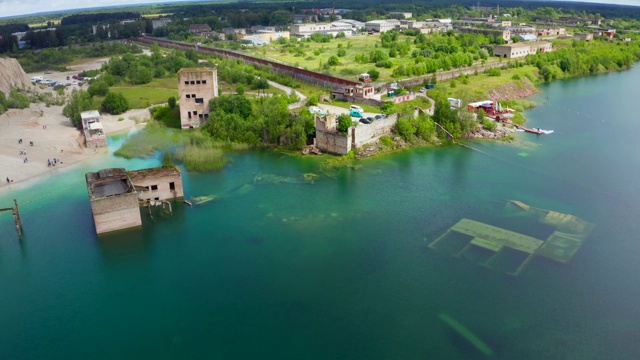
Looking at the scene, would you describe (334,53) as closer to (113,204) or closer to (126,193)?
(126,193)

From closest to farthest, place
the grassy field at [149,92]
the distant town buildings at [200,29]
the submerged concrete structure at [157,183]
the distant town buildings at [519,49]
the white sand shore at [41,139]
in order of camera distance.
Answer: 1. the submerged concrete structure at [157,183]
2. the white sand shore at [41,139]
3. the grassy field at [149,92]
4. the distant town buildings at [519,49]
5. the distant town buildings at [200,29]

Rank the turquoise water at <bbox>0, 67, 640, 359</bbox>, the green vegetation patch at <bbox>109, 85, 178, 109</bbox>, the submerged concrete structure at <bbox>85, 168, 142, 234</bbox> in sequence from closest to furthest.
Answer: the turquoise water at <bbox>0, 67, 640, 359</bbox>
the submerged concrete structure at <bbox>85, 168, 142, 234</bbox>
the green vegetation patch at <bbox>109, 85, 178, 109</bbox>

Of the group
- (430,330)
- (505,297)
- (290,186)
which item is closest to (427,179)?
(290,186)

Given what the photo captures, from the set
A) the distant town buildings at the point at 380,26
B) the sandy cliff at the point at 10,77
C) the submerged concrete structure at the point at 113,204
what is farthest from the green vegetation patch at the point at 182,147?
the distant town buildings at the point at 380,26

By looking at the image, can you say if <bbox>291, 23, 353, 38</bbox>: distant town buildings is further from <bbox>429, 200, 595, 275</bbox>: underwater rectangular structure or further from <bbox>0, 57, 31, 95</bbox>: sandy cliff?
<bbox>429, 200, 595, 275</bbox>: underwater rectangular structure

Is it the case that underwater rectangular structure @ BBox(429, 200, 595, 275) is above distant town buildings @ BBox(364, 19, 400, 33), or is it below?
below

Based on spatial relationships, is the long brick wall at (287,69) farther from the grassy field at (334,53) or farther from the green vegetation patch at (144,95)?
the green vegetation patch at (144,95)

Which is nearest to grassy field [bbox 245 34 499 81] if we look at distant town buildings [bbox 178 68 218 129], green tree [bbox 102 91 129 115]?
distant town buildings [bbox 178 68 218 129]

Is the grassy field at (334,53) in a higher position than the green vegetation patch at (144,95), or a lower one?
higher
